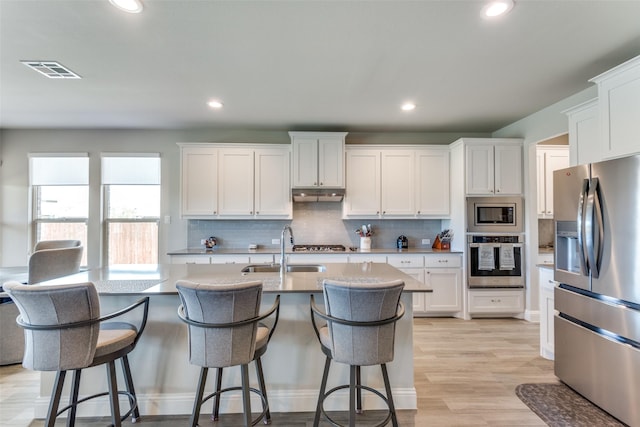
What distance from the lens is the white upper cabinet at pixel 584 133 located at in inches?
103

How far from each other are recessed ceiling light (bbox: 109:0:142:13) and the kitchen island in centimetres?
172

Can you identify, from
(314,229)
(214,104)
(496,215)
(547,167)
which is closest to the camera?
(214,104)

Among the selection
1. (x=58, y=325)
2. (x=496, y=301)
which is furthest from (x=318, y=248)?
(x=58, y=325)

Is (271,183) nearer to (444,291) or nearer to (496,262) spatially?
(444,291)

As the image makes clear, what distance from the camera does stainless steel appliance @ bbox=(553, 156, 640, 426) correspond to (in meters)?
1.88

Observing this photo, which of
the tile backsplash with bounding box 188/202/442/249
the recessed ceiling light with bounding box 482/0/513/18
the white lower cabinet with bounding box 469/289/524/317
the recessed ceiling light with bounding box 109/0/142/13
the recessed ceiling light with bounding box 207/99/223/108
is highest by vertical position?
the recessed ceiling light with bounding box 207/99/223/108

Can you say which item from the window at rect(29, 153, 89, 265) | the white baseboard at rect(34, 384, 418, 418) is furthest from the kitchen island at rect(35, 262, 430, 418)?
the window at rect(29, 153, 89, 265)

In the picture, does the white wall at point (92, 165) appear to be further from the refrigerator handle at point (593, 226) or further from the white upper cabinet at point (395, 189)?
the refrigerator handle at point (593, 226)

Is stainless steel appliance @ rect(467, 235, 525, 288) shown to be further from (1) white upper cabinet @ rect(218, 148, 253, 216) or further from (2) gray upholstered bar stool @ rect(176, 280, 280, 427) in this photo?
(2) gray upholstered bar stool @ rect(176, 280, 280, 427)

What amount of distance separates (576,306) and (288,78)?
298cm

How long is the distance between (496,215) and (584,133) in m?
1.51

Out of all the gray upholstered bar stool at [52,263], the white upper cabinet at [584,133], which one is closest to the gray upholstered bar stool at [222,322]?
the gray upholstered bar stool at [52,263]

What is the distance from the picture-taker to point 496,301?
13.1 feet

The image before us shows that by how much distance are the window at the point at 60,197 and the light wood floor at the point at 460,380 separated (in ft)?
7.44
